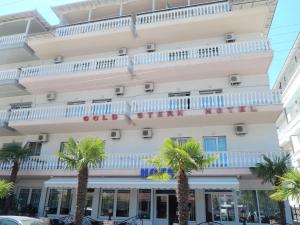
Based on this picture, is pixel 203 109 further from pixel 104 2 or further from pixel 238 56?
pixel 104 2

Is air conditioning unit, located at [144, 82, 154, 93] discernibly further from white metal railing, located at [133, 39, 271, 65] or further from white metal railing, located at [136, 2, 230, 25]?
white metal railing, located at [136, 2, 230, 25]

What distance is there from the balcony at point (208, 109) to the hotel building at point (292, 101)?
33.2ft

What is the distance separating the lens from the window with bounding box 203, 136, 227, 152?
58.4 ft

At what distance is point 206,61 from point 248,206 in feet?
30.2

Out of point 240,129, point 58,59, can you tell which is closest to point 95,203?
point 240,129

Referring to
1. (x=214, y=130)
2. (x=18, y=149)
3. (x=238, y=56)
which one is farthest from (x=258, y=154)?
(x=18, y=149)

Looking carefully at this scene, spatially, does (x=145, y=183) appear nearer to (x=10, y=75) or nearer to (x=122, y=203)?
(x=122, y=203)

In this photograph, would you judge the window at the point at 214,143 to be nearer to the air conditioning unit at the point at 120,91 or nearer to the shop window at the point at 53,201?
the air conditioning unit at the point at 120,91

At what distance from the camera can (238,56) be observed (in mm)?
17609

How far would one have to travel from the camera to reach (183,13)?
20.2 m

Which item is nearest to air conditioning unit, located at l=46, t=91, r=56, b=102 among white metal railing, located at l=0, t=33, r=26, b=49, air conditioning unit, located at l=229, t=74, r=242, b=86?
white metal railing, located at l=0, t=33, r=26, b=49

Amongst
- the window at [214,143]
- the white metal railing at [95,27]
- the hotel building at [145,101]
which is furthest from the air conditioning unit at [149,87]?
the window at [214,143]

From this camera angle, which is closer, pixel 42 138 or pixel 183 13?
pixel 183 13

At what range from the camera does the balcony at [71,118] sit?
61.3 ft
